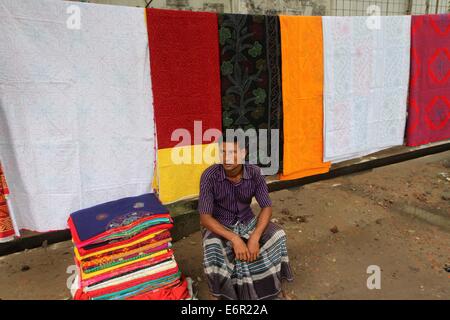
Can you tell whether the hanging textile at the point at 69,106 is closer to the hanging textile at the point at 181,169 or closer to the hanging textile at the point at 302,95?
the hanging textile at the point at 181,169

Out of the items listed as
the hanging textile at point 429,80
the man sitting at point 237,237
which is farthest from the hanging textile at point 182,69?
the hanging textile at point 429,80

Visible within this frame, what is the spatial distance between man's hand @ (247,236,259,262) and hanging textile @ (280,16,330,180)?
1298 millimetres

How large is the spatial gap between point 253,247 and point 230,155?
22.3 inches

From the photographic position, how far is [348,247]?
278cm

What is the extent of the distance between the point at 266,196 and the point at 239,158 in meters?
0.33

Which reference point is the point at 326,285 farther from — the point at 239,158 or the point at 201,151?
the point at 201,151

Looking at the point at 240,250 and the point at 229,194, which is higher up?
the point at 229,194

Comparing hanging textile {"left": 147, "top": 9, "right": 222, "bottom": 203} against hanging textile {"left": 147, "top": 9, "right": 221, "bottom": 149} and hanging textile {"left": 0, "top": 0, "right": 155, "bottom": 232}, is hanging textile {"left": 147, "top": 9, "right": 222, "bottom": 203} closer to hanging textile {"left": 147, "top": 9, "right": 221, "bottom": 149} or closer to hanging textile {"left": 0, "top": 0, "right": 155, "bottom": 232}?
hanging textile {"left": 147, "top": 9, "right": 221, "bottom": 149}

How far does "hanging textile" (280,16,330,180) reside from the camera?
3.07m

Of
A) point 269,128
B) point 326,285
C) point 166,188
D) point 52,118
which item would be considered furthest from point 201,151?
point 326,285

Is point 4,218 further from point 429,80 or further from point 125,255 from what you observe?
point 429,80

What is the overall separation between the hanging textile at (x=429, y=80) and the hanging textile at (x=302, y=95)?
121cm

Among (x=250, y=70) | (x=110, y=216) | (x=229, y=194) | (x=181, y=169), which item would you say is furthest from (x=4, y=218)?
(x=250, y=70)

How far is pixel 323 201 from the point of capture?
3555 millimetres
